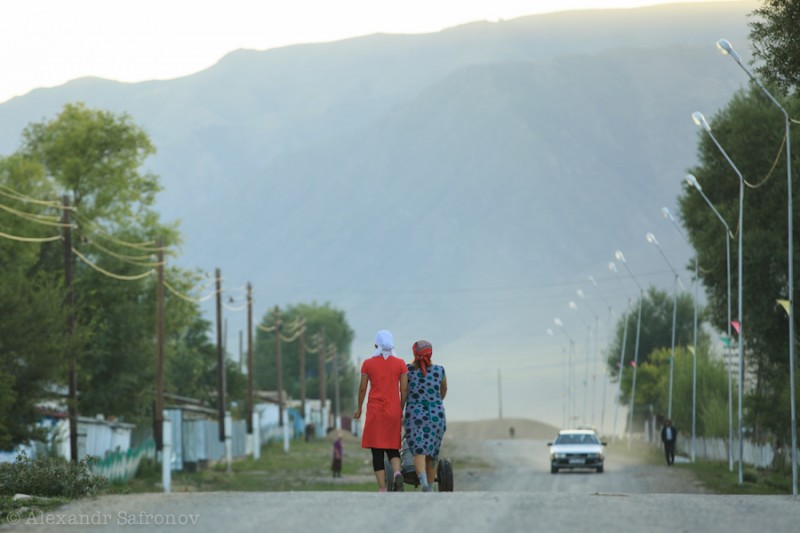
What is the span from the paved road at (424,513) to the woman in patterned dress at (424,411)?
5.98ft

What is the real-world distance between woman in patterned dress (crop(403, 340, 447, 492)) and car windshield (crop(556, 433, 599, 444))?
35.5 m

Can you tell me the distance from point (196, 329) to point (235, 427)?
144 feet

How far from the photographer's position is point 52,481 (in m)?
18.8

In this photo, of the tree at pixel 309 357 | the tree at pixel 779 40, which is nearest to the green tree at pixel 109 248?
the tree at pixel 779 40

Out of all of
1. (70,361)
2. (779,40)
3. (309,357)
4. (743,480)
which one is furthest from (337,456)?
(309,357)

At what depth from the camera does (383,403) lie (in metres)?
18.0

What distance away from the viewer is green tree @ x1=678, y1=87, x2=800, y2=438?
52938 mm

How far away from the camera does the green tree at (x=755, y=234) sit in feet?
174

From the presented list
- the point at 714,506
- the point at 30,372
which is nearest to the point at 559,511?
the point at 714,506

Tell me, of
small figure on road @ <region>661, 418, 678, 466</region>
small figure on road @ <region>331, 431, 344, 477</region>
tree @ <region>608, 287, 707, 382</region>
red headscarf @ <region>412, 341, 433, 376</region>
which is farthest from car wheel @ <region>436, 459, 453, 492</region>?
→ tree @ <region>608, 287, 707, 382</region>

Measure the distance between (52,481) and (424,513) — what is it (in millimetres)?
6503

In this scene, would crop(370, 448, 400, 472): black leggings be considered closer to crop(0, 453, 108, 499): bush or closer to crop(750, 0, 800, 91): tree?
crop(0, 453, 108, 499): bush

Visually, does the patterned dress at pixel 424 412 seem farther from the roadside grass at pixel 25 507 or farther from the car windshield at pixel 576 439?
the car windshield at pixel 576 439

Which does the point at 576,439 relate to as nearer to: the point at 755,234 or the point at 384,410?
the point at 755,234
